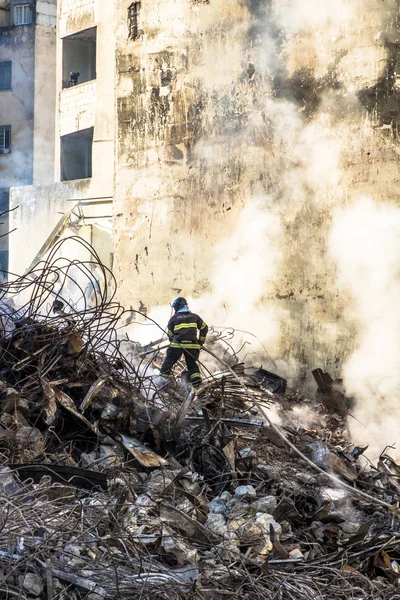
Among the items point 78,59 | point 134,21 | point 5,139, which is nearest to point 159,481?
point 134,21

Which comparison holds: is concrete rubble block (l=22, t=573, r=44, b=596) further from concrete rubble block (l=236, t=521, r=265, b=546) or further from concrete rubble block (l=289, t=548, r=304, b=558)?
concrete rubble block (l=289, t=548, r=304, b=558)

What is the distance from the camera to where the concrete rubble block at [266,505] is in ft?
19.3

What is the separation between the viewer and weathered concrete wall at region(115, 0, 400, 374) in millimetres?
12805

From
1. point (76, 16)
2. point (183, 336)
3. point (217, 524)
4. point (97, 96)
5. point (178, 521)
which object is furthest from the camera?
point (76, 16)

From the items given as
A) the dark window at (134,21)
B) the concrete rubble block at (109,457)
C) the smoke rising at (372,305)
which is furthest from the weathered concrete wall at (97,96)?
the concrete rubble block at (109,457)

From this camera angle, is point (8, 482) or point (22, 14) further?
point (22, 14)

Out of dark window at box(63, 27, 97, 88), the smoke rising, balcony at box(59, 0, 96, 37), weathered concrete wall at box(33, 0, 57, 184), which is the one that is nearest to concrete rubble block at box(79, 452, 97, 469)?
the smoke rising

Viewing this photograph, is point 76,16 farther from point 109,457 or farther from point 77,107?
point 109,457

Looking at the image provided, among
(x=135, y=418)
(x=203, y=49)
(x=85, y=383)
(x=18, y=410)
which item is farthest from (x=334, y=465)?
(x=203, y=49)

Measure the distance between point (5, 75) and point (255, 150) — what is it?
18138 mm

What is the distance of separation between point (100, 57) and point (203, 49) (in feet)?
22.8

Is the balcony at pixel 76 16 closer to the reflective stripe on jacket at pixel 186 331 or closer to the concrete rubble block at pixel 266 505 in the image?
the reflective stripe on jacket at pixel 186 331

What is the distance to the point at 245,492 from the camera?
240 inches

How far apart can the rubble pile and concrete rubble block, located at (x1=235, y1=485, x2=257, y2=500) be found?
0.6 inches
